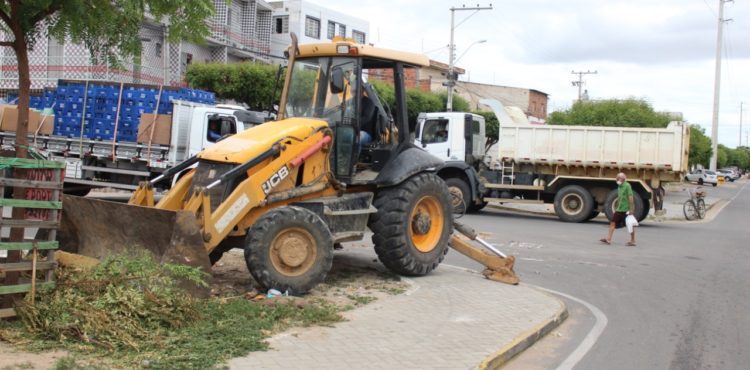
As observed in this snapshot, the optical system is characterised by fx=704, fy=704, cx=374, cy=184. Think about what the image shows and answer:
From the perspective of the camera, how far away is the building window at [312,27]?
44.5 m

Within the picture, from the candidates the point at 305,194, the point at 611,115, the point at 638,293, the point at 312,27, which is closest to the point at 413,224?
the point at 305,194

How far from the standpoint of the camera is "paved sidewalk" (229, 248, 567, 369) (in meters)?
5.76

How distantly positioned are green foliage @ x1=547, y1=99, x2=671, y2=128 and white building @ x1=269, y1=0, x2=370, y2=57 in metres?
13.7

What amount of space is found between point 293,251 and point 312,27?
39.2 metres

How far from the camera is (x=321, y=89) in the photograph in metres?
9.25

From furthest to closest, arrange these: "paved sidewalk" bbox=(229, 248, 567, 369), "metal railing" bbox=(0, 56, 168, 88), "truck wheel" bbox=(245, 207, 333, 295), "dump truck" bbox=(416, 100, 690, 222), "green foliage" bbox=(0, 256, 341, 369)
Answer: "metal railing" bbox=(0, 56, 168, 88), "dump truck" bbox=(416, 100, 690, 222), "truck wheel" bbox=(245, 207, 333, 295), "paved sidewalk" bbox=(229, 248, 567, 369), "green foliage" bbox=(0, 256, 341, 369)

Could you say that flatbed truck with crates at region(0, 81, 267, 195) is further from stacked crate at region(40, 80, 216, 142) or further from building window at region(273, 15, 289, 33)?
building window at region(273, 15, 289, 33)

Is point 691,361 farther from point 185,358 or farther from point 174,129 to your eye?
point 174,129

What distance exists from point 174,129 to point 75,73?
1492cm

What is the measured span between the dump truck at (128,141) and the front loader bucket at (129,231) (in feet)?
31.3

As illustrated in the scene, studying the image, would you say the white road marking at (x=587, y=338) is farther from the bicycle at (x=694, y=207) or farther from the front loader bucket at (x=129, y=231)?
the bicycle at (x=694, y=207)

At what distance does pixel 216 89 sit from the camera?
31.9 meters

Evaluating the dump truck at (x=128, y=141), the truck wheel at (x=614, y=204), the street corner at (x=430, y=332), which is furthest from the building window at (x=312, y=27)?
the street corner at (x=430, y=332)

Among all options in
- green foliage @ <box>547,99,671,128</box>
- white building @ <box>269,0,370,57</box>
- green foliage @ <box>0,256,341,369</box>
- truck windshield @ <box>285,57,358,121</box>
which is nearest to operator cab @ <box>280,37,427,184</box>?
truck windshield @ <box>285,57,358,121</box>
